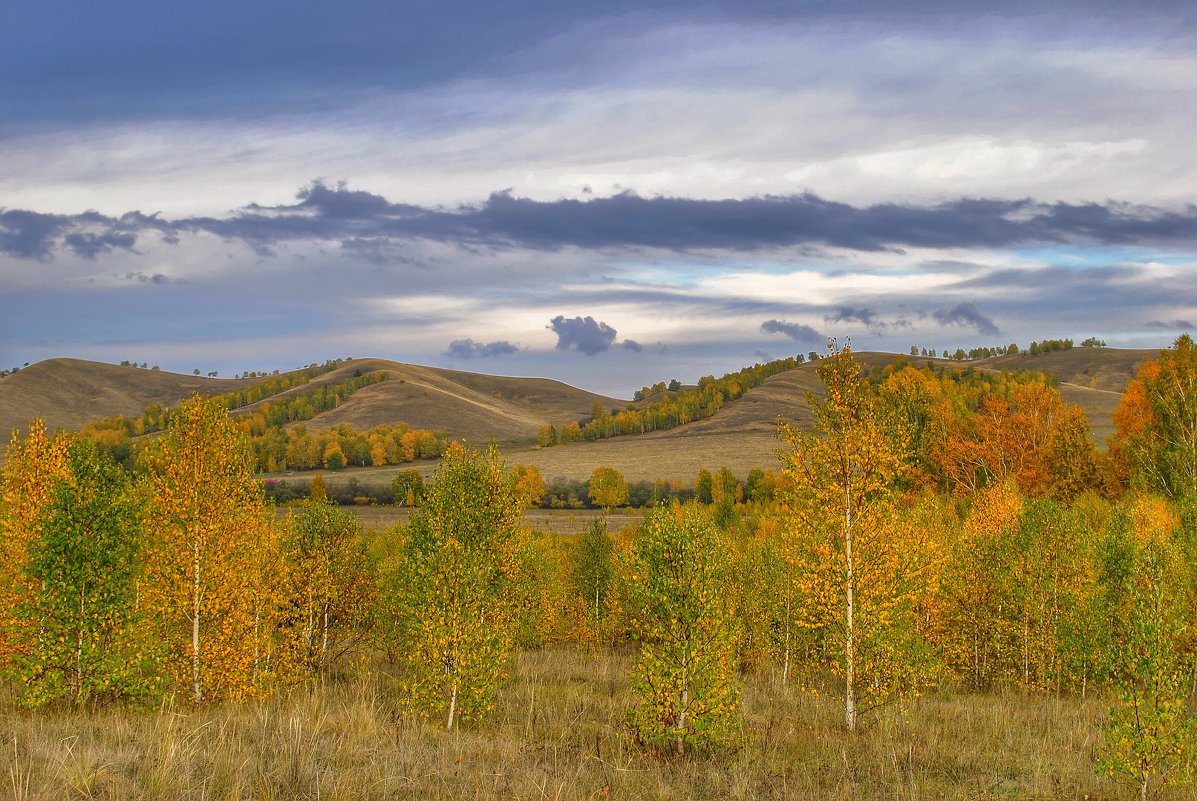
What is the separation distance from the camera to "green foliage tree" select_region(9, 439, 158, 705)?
25.8 m

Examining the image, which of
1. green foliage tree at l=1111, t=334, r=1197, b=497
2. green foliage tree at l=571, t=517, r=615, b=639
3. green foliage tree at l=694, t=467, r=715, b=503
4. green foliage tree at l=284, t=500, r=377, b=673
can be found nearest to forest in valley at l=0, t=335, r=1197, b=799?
green foliage tree at l=284, t=500, r=377, b=673

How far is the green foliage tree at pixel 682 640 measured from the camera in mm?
22562

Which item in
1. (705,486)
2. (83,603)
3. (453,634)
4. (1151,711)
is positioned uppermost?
(83,603)

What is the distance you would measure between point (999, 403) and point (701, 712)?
11225 centimetres

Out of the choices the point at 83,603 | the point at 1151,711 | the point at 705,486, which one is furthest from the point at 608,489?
the point at 1151,711

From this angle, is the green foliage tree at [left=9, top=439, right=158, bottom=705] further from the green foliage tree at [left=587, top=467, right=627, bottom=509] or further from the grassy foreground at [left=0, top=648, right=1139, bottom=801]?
the green foliage tree at [left=587, top=467, right=627, bottom=509]

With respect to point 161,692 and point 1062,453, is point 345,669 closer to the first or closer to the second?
point 161,692

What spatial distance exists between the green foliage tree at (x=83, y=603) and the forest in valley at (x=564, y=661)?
9 centimetres

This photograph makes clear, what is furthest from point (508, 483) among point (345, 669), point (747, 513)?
point (747, 513)

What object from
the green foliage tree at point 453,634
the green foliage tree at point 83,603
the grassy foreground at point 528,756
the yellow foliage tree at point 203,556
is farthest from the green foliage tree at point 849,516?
the green foliage tree at point 83,603

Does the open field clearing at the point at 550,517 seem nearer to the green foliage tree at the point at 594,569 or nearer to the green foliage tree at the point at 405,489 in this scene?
the green foliage tree at the point at 405,489

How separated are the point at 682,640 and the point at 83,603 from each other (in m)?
21.3

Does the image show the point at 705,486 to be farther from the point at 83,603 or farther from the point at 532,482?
the point at 83,603

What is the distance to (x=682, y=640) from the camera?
23094 millimetres
